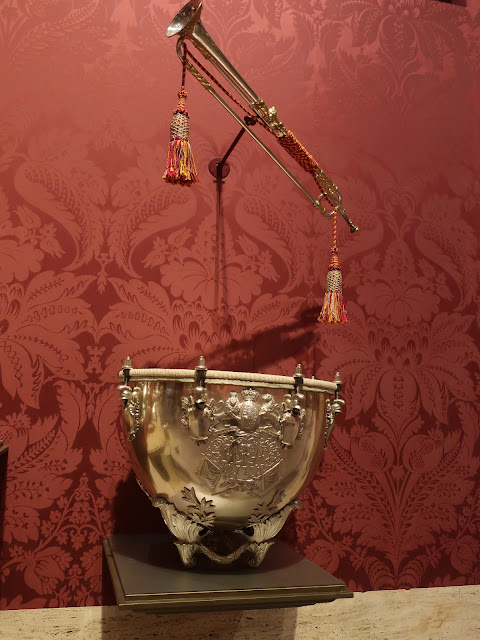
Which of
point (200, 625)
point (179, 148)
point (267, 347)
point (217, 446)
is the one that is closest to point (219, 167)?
point (179, 148)

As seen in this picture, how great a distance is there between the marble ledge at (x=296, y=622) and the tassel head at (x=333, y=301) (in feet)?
2.30

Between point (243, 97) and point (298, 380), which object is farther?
point (243, 97)

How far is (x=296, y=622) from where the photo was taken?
158 centimetres

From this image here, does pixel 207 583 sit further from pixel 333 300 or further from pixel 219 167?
pixel 219 167

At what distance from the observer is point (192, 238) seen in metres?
1.65

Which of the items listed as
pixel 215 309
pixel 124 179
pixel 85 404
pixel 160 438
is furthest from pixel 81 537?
pixel 124 179

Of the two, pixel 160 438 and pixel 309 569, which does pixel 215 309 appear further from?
pixel 309 569

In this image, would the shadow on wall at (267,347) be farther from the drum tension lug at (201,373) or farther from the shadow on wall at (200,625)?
the shadow on wall at (200,625)

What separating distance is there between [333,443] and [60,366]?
0.70 m

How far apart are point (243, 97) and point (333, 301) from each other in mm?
511

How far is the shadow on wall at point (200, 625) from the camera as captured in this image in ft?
4.83

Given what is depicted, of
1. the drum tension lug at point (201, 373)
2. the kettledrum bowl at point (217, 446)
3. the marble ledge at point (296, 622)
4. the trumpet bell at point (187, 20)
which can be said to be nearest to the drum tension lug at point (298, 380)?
the kettledrum bowl at point (217, 446)

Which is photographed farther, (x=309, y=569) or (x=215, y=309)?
(x=215, y=309)

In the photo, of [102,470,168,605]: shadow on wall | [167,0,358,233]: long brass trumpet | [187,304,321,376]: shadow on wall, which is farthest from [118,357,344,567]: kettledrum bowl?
[167,0,358,233]: long brass trumpet
